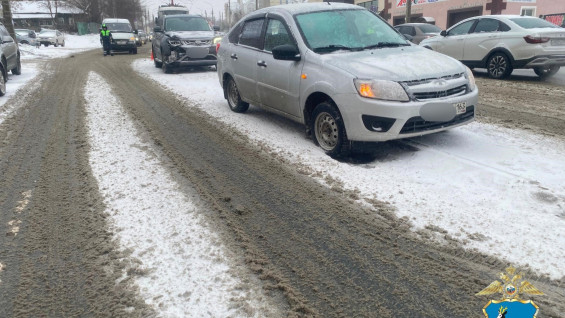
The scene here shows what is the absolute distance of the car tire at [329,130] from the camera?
15.8 ft

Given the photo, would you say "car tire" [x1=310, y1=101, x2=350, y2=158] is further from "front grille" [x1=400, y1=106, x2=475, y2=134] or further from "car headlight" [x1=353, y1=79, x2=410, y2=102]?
"front grille" [x1=400, y1=106, x2=475, y2=134]

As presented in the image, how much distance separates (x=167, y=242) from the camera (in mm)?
3152

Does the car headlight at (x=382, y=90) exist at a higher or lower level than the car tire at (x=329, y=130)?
higher

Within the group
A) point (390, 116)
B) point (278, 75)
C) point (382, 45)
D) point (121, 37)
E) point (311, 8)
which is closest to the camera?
point (390, 116)

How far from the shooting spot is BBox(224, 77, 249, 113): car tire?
746 cm

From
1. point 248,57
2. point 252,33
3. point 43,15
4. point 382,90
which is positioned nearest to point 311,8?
point 252,33

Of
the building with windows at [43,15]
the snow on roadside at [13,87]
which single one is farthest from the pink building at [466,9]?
the building with windows at [43,15]

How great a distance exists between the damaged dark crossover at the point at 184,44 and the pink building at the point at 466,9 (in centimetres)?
2055

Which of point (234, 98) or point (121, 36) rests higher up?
point (121, 36)

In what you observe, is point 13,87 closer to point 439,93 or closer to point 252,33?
point 252,33

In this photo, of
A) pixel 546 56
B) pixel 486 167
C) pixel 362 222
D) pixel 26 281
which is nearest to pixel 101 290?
pixel 26 281

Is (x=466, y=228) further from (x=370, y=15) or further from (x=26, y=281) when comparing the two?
(x=370, y=15)

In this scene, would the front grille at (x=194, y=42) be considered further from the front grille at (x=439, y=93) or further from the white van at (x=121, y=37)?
the white van at (x=121, y=37)

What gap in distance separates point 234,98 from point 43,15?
258 feet
